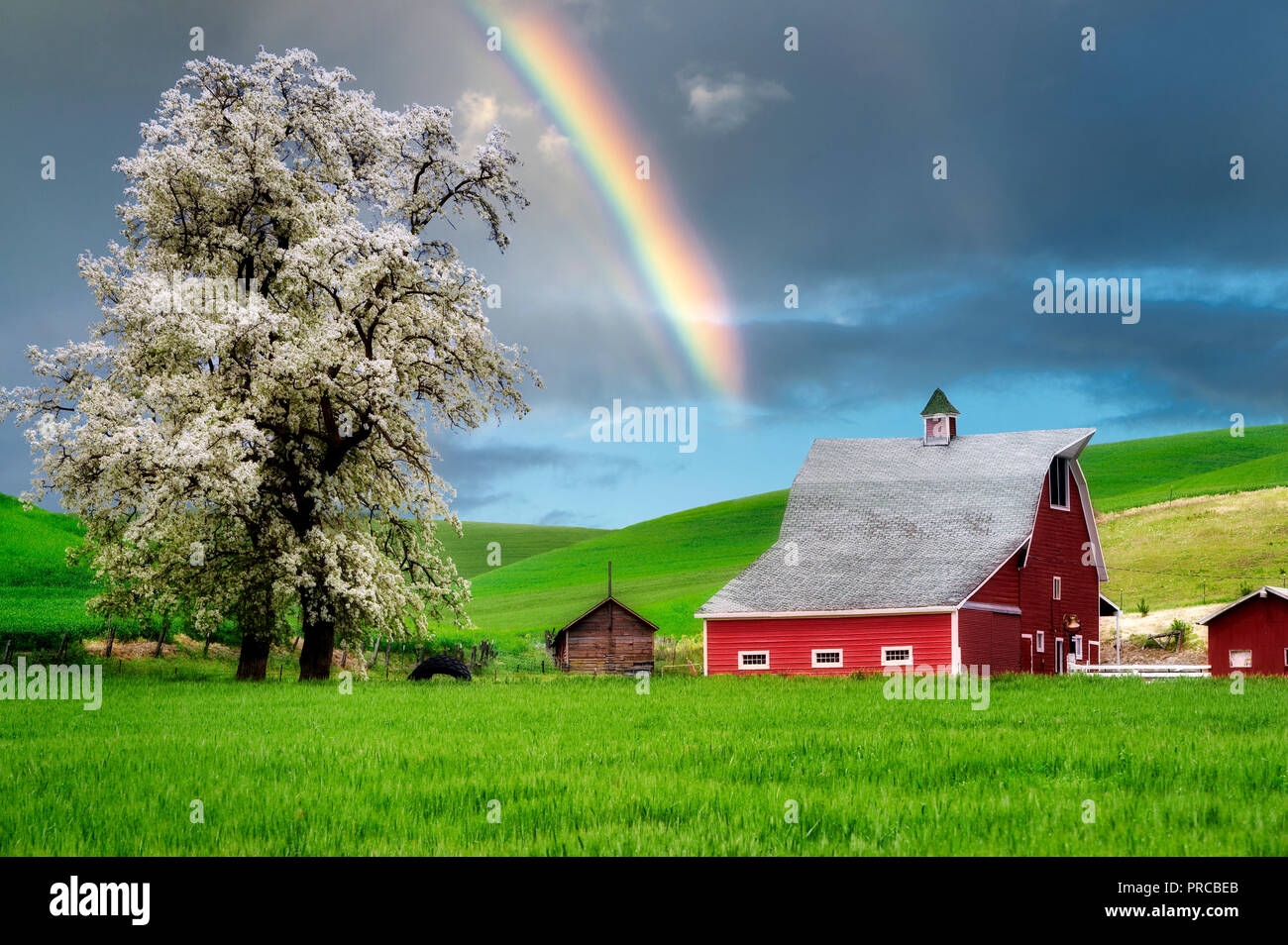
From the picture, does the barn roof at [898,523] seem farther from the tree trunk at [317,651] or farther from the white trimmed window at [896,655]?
the tree trunk at [317,651]

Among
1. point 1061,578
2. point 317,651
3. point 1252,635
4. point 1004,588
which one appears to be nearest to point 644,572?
point 1061,578

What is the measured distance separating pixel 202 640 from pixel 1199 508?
7802 cm

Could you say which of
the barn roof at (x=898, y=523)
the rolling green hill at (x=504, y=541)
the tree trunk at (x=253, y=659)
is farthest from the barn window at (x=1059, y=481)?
the rolling green hill at (x=504, y=541)

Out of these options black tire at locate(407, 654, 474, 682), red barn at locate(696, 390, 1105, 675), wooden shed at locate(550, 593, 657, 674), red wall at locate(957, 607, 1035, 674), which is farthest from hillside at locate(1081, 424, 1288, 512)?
black tire at locate(407, 654, 474, 682)

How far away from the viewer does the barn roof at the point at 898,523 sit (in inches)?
1698

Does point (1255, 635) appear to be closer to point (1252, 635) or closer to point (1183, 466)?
point (1252, 635)

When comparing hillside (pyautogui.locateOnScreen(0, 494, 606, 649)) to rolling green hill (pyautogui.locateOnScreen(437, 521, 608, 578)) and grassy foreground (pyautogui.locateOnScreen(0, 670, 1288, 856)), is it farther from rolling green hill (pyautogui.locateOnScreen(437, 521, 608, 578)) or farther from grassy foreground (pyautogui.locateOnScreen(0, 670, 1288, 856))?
rolling green hill (pyautogui.locateOnScreen(437, 521, 608, 578))

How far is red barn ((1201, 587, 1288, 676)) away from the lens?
45500 mm

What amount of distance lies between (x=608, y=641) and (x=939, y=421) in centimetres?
2174

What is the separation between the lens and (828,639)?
43.2m

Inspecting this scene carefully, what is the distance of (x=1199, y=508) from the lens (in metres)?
90.7

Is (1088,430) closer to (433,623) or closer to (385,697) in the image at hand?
(385,697)

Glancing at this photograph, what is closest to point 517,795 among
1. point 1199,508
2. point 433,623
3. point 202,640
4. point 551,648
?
point 202,640

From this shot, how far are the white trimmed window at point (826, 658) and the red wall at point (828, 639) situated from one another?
13 centimetres
